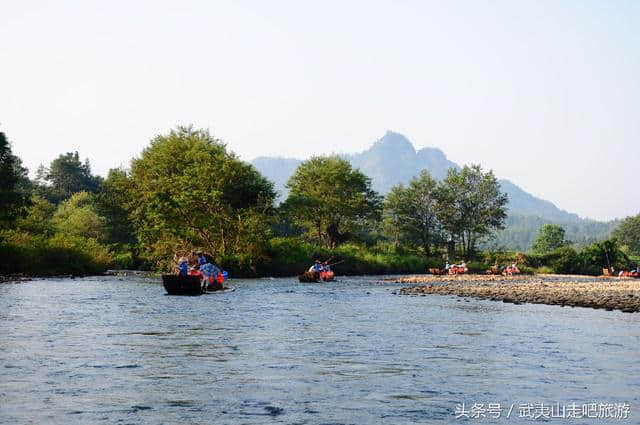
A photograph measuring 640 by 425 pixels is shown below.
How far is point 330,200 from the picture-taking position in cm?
9450

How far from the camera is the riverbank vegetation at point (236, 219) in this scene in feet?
187

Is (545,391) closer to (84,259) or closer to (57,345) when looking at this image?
(57,345)

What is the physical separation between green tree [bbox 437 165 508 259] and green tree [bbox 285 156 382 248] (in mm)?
11033

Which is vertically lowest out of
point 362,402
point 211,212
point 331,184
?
point 362,402

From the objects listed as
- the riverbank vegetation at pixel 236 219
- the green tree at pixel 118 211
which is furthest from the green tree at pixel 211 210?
the green tree at pixel 118 211

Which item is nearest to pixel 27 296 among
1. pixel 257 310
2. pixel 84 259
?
pixel 257 310

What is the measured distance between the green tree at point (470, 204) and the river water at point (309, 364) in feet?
240

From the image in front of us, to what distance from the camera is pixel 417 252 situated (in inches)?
3915

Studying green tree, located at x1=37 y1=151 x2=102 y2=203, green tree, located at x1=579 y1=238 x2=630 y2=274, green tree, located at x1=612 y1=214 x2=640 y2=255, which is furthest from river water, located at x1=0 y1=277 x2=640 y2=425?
green tree, located at x1=612 y1=214 x2=640 y2=255

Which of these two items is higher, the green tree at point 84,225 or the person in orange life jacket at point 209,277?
the green tree at point 84,225

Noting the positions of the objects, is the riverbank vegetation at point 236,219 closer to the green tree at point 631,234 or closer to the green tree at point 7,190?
the green tree at point 7,190

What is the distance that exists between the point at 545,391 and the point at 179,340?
10719 mm

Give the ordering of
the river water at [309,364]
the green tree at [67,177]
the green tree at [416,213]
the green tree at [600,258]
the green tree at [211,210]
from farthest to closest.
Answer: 1. the green tree at [67,177]
2. the green tree at [416,213]
3. the green tree at [600,258]
4. the green tree at [211,210]
5. the river water at [309,364]

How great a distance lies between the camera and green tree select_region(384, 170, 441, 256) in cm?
10219
